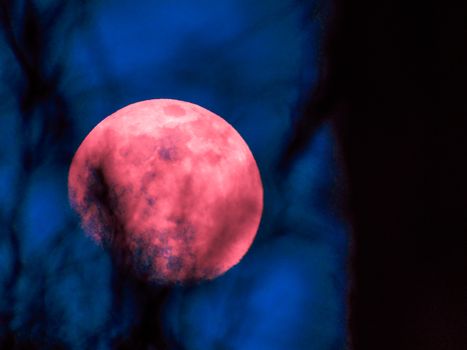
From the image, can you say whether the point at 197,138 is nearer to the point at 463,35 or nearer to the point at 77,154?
the point at 77,154

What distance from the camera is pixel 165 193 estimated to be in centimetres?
182

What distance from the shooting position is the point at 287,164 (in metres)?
2.17

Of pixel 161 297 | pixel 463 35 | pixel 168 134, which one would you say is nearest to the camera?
pixel 463 35

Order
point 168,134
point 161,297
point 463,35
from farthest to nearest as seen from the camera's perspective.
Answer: point 161,297 → point 168,134 → point 463,35

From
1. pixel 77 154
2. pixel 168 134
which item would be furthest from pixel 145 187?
pixel 77 154

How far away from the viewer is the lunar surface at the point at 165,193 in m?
1.81

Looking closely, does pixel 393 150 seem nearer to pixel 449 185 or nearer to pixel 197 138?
pixel 449 185

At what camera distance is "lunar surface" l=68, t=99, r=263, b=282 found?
1812 millimetres

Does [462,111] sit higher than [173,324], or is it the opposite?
[462,111]

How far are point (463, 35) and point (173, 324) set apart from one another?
169 cm

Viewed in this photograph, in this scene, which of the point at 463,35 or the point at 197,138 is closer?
the point at 463,35

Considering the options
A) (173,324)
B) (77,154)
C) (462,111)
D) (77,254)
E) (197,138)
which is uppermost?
(462,111)

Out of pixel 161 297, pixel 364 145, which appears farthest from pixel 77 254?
pixel 364 145

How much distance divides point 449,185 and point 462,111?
288 mm
